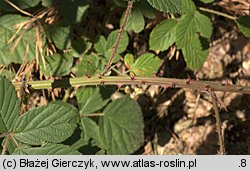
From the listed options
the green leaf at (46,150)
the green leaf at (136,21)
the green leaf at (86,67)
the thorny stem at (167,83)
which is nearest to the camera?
the green leaf at (46,150)

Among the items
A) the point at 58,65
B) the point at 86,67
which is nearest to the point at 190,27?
the point at 86,67

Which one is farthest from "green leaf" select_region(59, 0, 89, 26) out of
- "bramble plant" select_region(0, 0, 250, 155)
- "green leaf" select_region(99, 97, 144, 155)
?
"green leaf" select_region(99, 97, 144, 155)

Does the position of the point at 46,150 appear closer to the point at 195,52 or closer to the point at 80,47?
the point at 80,47

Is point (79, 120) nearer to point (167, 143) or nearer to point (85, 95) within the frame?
point (85, 95)

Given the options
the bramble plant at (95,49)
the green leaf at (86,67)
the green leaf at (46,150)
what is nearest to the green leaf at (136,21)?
the bramble plant at (95,49)

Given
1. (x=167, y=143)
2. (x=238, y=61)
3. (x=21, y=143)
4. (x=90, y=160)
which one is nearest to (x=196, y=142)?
(x=167, y=143)

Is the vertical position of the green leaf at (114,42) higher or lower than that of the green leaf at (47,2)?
lower

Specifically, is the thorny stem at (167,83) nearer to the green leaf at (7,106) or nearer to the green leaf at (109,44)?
the green leaf at (7,106)
